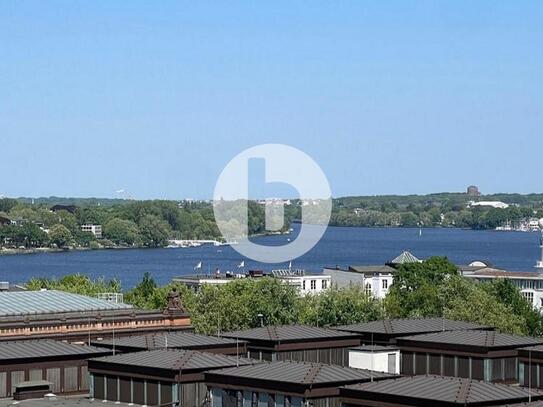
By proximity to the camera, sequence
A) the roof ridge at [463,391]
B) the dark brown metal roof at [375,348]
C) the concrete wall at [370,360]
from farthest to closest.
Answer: the dark brown metal roof at [375,348] < the concrete wall at [370,360] < the roof ridge at [463,391]

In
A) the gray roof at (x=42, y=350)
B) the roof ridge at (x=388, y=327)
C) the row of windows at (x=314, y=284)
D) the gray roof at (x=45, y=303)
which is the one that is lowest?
the row of windows at (x=314, y=284)

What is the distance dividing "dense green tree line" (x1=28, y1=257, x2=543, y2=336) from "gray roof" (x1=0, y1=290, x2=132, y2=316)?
1800 cm

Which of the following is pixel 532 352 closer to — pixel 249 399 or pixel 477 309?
pixel 249 399

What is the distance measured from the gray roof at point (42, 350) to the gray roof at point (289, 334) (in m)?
6.05

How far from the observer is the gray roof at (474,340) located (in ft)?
168

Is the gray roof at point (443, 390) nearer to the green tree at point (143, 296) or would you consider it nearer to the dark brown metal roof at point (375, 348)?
the dark brown metal roof at point (375, 348)

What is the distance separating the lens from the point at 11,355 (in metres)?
50.3

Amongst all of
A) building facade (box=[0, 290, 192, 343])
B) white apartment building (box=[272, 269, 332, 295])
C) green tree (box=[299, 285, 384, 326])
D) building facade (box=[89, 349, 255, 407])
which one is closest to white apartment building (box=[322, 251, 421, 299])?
white apartment building (box=[272, 269, 332, 295])

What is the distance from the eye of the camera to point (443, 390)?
37906mm

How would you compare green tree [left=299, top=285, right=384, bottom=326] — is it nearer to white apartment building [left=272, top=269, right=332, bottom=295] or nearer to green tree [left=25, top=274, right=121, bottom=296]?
green tree [left=25, top=274, right=121, bottom=296]

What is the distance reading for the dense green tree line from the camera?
8531cm

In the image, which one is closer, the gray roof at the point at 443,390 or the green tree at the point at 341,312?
the gray roof at the point at 443,390

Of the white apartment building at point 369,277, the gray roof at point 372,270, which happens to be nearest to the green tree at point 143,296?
the white apartment building at point 369,277

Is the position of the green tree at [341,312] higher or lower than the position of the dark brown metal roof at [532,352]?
lower
